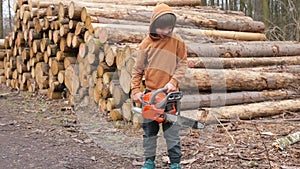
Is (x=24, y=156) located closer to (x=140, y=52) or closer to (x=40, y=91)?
(x=140, y=52)

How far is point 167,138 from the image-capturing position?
12.0 ft

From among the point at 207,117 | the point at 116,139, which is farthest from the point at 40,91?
the point at 207,117

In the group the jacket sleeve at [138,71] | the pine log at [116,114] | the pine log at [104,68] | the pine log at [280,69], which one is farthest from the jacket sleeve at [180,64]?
the pine log at [280,69]

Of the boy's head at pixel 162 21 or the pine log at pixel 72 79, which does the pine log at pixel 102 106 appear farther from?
the boy's head at pixel 162 21

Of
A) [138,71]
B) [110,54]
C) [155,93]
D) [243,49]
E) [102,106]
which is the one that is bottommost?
[102,106]

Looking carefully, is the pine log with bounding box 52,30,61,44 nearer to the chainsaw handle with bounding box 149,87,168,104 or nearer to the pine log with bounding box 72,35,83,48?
the pine log with bounding box 72,35,83,48

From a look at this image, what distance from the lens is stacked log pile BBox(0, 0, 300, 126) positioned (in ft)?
18.6

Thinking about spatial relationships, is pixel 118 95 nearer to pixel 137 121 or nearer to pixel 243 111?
pixel 137 121

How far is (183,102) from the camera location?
5.26 metres

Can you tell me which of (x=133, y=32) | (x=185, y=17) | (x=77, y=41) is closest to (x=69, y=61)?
(x=77, y=41)

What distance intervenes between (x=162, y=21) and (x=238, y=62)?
11.7 ft

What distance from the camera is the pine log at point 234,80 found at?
551cm

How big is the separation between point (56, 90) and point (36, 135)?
2.72m

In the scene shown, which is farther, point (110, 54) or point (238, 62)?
point (238, 62)
